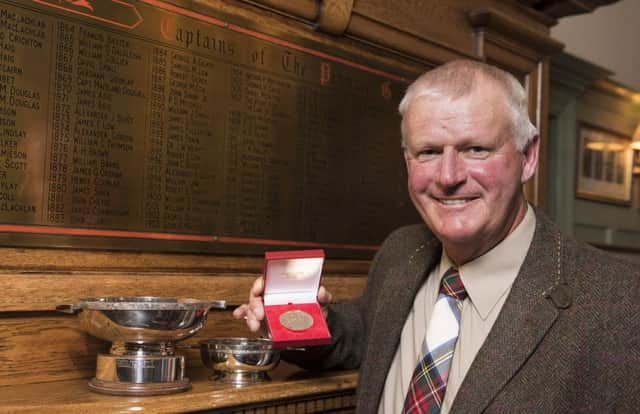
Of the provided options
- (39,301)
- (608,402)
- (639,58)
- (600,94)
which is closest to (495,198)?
(608,402)

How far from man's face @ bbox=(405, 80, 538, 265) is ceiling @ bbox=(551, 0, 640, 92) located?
136 inches

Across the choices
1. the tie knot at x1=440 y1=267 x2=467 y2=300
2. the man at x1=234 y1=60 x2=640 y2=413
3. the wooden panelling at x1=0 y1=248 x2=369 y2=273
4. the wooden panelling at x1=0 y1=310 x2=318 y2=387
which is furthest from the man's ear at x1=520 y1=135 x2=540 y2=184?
the wooden panelling at x1=0 y1=310 x2=318 y2=387

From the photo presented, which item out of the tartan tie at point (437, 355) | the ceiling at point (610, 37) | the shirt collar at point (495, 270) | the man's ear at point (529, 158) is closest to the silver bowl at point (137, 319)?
the tartan tie at point (437, 355)

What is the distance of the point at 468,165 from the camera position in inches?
82.2

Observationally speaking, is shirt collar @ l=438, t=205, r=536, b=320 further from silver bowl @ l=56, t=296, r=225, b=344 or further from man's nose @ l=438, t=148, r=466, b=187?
silver bowl @ l=56, t=296, r=225, b=344

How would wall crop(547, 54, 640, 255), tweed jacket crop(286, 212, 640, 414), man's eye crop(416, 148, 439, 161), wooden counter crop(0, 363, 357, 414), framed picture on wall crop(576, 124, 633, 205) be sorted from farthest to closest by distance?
framed picture on wall crop(576, 124, 633, 205), wall crop(547, 54, 640, 255), man's eye crop(416, 148, 439, 161), tweed jacket crop(286, 212, 640, 414), wooden counter crop(0, 363, 357, 414)

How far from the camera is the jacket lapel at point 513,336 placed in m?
1.94

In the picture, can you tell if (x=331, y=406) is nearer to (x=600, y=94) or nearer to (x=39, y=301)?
(x=39, y=301)

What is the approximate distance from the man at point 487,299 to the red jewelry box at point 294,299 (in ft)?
0.14

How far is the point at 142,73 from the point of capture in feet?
7.68

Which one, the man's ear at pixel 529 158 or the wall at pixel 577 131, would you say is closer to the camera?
the man's ear at pixel 529 158

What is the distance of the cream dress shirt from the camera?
208cm

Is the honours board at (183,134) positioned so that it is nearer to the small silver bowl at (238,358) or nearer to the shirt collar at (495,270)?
the small silver bowl at (238,358)

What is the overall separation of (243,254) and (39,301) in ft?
2.43
